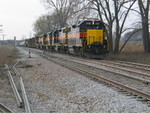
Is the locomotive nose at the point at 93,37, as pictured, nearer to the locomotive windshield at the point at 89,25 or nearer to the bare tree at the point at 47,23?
the locomotive windshield at the point at 89,25

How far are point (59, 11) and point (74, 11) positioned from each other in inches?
1477

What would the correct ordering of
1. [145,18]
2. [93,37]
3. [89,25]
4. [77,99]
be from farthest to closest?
[145,18] → [89,25] → [93,37] → [77,99]

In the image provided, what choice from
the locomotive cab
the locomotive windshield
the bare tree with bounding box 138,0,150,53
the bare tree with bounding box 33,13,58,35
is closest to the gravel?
the locomotive cab

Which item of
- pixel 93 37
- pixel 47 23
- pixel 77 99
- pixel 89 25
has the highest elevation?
pixel 47 23

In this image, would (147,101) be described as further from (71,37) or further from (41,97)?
(71,37)

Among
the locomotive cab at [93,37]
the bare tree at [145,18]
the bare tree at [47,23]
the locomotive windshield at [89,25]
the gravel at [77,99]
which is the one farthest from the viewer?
the bare tree at [47,23]

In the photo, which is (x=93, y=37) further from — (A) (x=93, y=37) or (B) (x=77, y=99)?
(B) (x=77, y=99)

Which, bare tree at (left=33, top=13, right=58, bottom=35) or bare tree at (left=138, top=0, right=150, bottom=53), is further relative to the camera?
bare tree at (left=33, top=13, right=58, bottom=35)

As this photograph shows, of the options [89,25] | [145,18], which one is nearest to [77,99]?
[89,25]

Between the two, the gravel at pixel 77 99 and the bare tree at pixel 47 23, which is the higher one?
the bare tree at pixel 47 23

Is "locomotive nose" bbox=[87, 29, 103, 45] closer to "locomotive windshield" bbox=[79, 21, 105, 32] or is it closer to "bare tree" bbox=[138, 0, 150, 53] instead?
"locomotive windshield" bbox=[79, 21, 105, 32]

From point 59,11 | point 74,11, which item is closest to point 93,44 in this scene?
point 74,11

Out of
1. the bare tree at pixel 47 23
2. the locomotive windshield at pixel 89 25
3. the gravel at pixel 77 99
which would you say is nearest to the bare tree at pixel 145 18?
the locomotive windshield at pixel 89 25

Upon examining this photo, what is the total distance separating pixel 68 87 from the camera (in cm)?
1052
